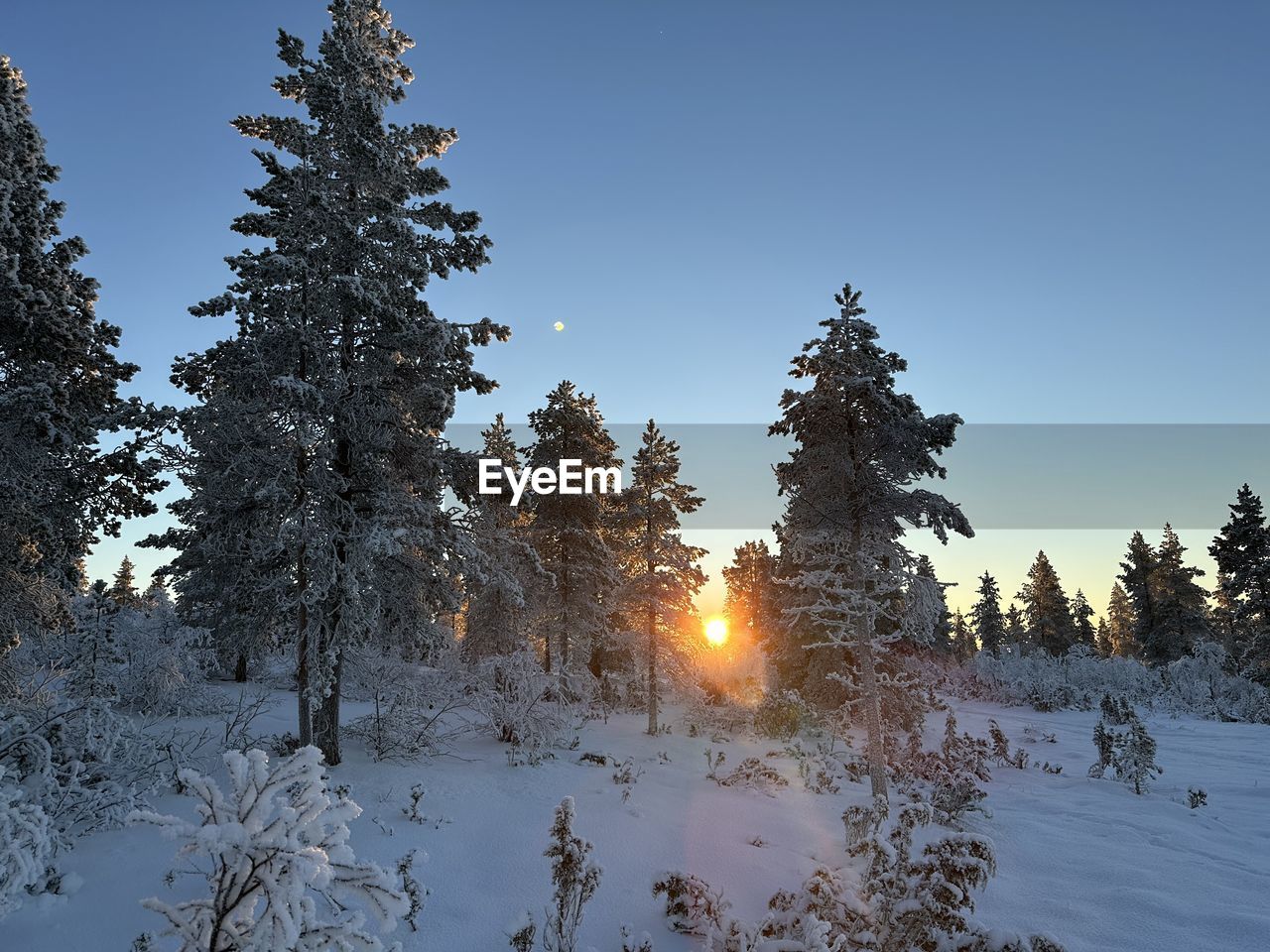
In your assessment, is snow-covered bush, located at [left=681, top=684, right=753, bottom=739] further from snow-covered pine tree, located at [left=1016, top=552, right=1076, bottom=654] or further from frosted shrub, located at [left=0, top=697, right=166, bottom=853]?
snow-covered pine tree, located at [left=1016, top=552, right=1076, bottom=654]

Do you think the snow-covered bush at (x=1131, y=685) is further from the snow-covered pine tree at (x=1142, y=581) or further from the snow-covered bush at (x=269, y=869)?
the snow-covered bush at (x=269, y=869)

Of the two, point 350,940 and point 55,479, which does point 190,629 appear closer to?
point 55,479

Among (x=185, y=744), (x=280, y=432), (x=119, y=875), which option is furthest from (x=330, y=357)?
(x=119, y=875)

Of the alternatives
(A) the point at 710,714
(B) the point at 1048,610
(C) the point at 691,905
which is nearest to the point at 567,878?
(C) the point at 691,905

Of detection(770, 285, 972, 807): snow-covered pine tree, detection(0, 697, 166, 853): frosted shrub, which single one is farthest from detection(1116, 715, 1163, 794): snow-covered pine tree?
detection(0, 697, 166, 853): frosted shrub

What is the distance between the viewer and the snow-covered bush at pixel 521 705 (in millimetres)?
13188

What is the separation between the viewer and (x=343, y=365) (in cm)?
1170

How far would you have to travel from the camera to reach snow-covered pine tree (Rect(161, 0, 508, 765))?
34.0 ft

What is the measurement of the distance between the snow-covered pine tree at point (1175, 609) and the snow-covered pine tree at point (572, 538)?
4258 centimetres

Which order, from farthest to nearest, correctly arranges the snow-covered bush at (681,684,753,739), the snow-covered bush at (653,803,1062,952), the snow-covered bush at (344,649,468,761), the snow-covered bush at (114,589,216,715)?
the snow-covered bush at (681,684,753,739)
the snow-covered bush at (114,589,216,715)
the snow-covered bush at (344,649,468,761)
the snow-covered bush at (653,803,1062,952)

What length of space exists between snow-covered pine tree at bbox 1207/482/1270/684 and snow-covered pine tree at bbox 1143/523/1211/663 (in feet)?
31.0

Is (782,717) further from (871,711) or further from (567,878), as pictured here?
(567,878)

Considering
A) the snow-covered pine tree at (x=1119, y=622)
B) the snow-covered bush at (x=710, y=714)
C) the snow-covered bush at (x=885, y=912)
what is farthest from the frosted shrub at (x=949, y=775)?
the snow-covered pine tree at (x=1119, y=622)

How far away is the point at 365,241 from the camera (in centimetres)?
1169
